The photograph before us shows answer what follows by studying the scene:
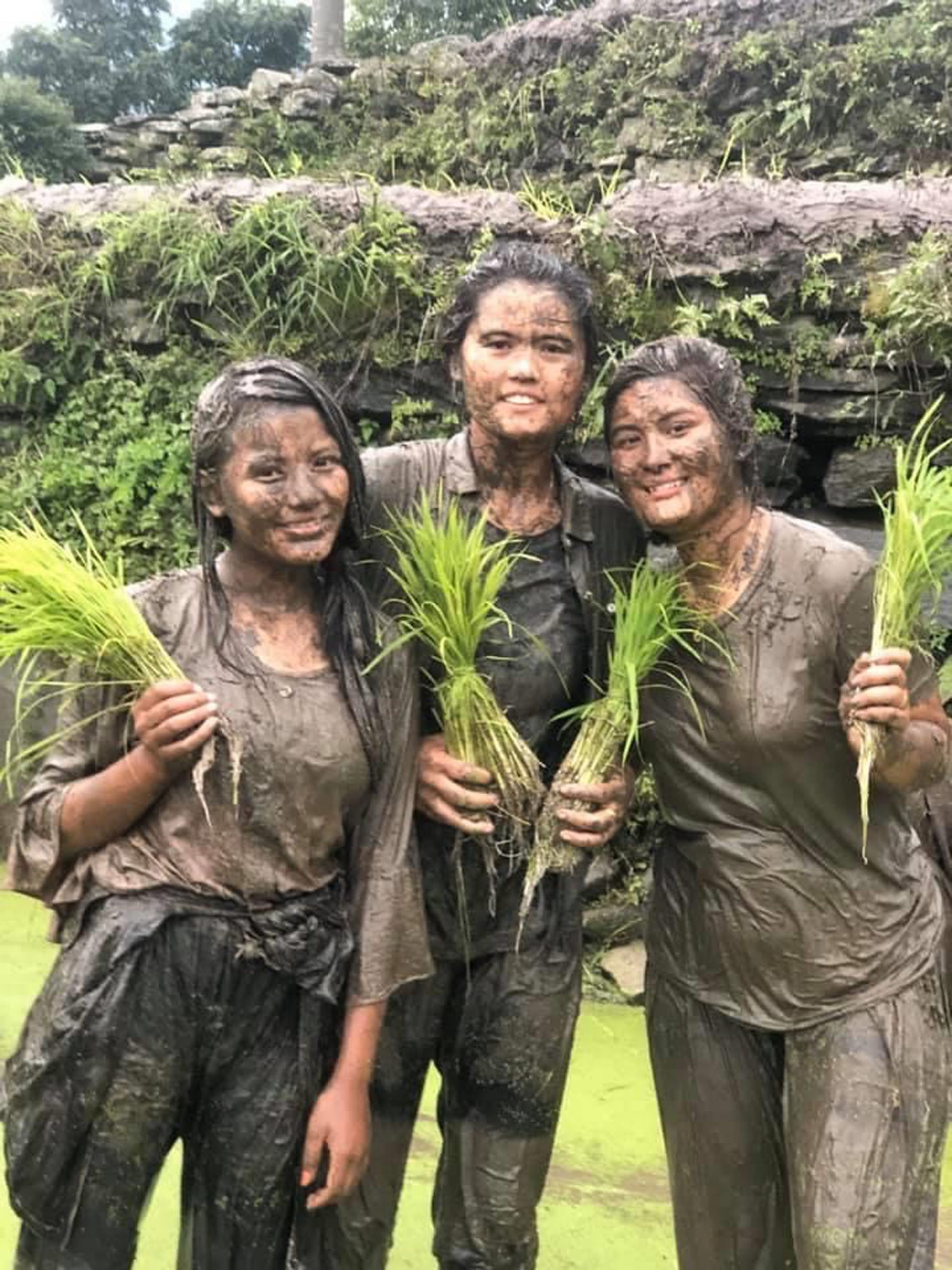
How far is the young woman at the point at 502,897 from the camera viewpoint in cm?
218

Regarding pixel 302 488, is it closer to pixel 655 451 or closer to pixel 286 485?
pixel 286 485

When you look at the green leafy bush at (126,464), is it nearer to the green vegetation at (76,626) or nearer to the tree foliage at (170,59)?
the green vegetation at (76,626)

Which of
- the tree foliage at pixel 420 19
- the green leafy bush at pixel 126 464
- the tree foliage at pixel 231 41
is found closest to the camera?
the green leafy bush at pixel 126 464

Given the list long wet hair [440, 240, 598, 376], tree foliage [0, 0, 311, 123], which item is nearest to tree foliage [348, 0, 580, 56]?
tree foliage [0, 0, 311, 123]

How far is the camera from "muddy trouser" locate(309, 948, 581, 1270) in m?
2.25

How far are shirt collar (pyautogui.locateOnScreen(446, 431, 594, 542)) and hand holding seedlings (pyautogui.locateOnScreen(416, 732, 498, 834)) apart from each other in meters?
0.51

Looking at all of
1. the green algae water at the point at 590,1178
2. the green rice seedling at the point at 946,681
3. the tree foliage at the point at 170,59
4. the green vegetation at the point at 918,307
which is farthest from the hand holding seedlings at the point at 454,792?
the tree foliage at the point at 170,59

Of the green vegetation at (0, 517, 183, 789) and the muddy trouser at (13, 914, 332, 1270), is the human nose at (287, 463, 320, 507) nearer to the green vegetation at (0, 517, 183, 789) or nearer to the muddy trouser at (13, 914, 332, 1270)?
the green vegetation at (0, 517, 183, 789)

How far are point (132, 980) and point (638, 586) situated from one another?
1.02 meters

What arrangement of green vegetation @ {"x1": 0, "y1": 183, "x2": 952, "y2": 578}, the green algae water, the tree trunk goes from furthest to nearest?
the tree trunk
green vegetation @ {"x1": 0, "y1": 183, "x2": 952, "y2": 578}
the green algae water

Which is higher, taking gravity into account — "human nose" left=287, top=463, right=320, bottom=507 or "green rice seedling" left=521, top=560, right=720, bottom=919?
"human nose" left=287, top=463, right=320, bottom=507

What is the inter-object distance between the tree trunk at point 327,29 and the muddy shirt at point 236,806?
12.8 m

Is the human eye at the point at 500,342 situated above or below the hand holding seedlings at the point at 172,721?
above

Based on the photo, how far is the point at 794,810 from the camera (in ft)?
6.42
